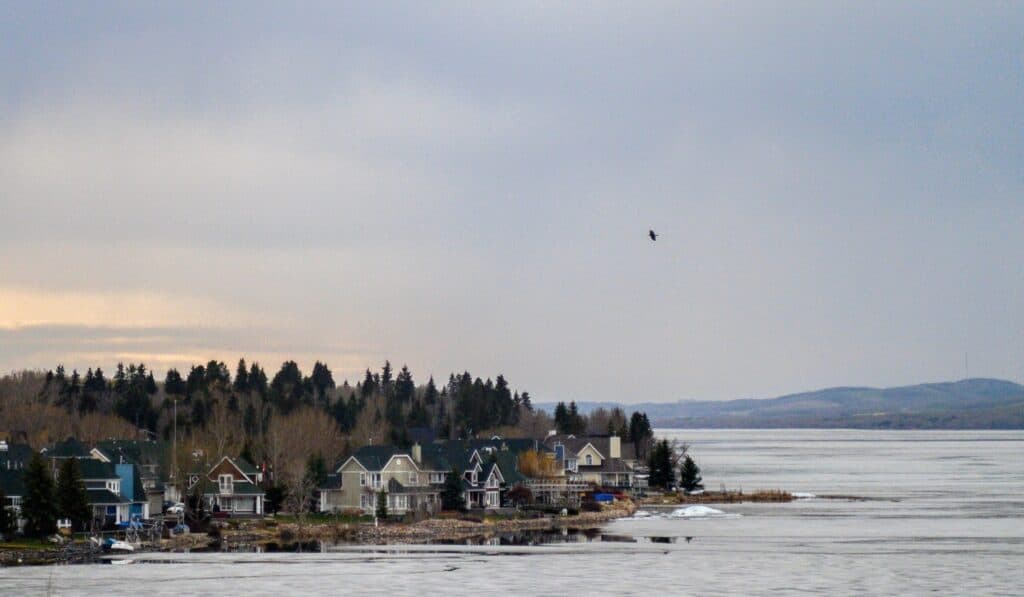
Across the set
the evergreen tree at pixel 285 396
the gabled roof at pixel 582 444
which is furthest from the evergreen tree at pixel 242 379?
the gabled roof at pixel 582 444

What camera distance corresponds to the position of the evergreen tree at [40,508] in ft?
232

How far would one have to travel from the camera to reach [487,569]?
57812mm

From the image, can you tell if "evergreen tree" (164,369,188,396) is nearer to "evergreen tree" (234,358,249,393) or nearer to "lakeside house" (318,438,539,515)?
"evergreen tree" (234,358,249,393)

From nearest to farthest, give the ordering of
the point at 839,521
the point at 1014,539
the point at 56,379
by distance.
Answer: the point at 1014,539, the point at 839,521, the point at 56,379

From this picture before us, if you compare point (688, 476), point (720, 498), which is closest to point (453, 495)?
point (720, 498)

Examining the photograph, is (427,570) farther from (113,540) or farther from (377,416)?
(377,416)

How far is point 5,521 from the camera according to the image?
7031 cm

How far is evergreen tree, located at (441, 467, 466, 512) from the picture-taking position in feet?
301

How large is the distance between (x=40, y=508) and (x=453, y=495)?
28.3m

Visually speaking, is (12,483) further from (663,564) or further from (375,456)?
(663,564)

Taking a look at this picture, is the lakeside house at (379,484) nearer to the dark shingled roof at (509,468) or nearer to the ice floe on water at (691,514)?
the dark shingled roof at (509,468)

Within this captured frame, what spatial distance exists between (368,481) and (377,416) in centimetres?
7880

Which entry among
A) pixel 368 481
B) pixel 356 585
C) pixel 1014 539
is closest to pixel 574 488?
pixel 368 481

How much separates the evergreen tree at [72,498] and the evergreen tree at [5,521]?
7.45ft
